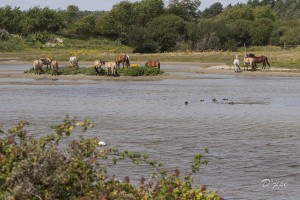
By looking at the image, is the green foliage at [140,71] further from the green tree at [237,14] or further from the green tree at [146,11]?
the green tree at [237,14]

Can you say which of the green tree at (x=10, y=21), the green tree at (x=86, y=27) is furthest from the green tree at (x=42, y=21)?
the green tree at (x=86, y=27)

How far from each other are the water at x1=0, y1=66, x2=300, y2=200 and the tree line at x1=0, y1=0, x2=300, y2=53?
3450cm

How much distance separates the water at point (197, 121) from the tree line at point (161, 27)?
113 ft

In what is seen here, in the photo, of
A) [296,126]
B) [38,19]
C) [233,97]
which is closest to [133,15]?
[38,19]

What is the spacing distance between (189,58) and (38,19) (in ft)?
108

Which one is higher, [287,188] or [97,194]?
[97,194]

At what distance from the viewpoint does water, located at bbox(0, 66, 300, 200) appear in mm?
11555

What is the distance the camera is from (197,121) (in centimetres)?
1981

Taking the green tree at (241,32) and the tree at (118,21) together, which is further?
the tree at (118,21)

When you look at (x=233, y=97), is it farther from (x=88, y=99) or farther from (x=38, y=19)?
(x=38, y=19)

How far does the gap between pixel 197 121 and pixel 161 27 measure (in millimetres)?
55015

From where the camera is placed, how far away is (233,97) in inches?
1126

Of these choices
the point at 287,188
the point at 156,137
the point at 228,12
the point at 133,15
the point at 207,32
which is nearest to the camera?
the point at 287,188

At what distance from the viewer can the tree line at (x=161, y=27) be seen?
2827 inches
